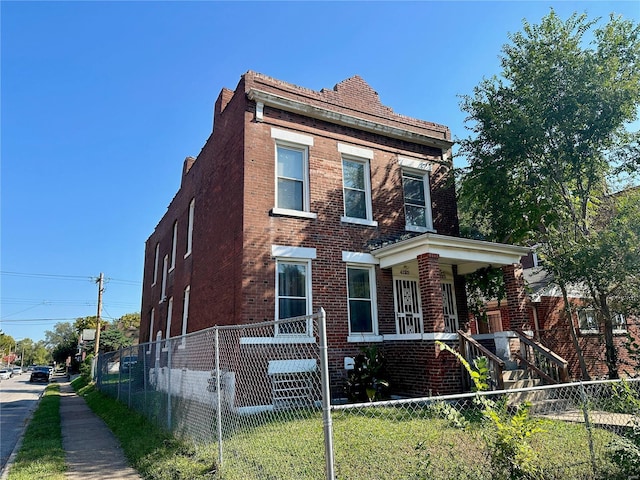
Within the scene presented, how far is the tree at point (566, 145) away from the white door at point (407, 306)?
11.8ft

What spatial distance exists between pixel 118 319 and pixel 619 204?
63857 millimetres

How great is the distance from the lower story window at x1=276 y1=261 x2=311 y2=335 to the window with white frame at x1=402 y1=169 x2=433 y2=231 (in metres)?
4.03

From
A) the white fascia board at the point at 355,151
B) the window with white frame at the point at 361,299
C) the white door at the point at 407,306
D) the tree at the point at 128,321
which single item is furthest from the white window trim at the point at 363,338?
the tree at the point at 128,321

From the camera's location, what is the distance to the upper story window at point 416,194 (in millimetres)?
13508

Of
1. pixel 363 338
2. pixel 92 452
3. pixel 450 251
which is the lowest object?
pixel 92 452

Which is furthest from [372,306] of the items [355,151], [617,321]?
[617,321]

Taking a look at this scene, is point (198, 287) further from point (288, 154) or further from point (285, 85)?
point (285, 85)

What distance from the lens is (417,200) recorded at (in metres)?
13.8

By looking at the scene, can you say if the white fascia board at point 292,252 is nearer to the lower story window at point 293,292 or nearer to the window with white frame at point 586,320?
the lower story window at point 293,292

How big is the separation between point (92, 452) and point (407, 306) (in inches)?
325

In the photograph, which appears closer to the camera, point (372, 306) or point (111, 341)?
point (372, 306)

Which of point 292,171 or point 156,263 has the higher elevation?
point 292,171

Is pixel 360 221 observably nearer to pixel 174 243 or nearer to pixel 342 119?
pixel 342 119

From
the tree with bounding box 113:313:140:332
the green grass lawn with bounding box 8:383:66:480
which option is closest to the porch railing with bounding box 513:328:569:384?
the green grass lawn with bounding box 8:383:66:480
